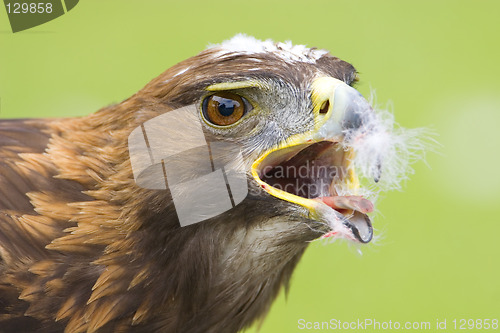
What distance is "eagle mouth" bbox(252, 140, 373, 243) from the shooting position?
2.20 metres

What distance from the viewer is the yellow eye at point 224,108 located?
223 centimetres

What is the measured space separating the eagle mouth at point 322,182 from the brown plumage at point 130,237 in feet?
0.19

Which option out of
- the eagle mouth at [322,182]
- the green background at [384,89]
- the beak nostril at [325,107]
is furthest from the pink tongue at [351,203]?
the green background at [384,89]

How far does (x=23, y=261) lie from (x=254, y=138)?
85 cm

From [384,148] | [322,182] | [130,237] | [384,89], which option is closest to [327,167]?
[322,182]

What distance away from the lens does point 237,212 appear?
224 centimetres

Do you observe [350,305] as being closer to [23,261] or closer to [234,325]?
[234,325]

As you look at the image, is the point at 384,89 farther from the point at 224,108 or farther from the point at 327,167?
the point at 224,108

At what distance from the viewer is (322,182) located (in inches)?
95.7

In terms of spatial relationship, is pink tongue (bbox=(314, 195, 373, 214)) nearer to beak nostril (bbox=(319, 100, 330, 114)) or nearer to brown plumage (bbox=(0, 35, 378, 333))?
brown plumage (bbox=(0, 35, 378, 333))

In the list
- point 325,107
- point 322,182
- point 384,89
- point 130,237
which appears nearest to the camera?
point 325,107

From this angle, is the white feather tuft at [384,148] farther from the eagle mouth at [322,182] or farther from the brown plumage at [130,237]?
the brown plumage at [130,237]

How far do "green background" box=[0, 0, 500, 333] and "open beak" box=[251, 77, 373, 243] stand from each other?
2.15 metres

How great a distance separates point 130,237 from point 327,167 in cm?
70
